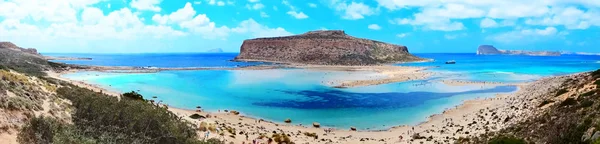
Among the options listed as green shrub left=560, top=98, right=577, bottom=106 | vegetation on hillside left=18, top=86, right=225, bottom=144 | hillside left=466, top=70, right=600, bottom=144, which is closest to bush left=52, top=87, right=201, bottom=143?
vegetation on hillside left=18, top=86, right=225, bottom=144

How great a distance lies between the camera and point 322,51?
139375 millimetres

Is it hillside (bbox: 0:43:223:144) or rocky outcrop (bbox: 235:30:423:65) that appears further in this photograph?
rocky outcrop (bbox: 235:30:423:65)

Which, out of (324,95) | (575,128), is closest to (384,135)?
(575,128)

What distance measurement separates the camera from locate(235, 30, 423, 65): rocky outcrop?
Answer: 13425 cm

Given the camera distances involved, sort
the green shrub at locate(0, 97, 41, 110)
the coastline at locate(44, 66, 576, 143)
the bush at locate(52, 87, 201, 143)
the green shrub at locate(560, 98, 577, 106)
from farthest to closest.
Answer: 1. the coastline at locate(44, 66, 576, 143)
2. the green shrub at locate(560, 98, 577, 106)
3. the green shrub at locate(0, 97, 41, 110)
4. the bush at locate(52, 87, 201, 143)

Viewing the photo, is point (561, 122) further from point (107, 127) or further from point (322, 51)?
point (322, 51)

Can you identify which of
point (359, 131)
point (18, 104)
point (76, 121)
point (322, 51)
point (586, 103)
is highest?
point (322, 51)

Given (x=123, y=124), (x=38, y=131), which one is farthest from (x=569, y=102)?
(x=38, y=131)

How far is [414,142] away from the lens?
20391mm

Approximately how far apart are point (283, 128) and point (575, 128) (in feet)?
48.8

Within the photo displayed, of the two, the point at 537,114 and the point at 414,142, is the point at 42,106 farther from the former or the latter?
the point at 537,114

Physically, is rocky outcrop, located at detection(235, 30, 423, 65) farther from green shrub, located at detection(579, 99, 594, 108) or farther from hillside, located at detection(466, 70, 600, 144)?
green shrub, located at detection(579, 99, 594, 108)

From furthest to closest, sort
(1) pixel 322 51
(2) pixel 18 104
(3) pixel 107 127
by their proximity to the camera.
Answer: (1) pixel 322 51 < (2) pixel 18 104 < (3) pixel 107 127

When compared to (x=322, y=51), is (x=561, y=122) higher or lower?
lower
